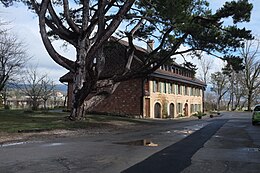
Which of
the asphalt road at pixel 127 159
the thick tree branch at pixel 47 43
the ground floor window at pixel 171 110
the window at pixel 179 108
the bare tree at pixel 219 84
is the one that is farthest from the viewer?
the bare tree at pixel 219 84

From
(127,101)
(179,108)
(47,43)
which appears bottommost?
(179,108)

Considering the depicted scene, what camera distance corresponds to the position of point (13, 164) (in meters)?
8.68

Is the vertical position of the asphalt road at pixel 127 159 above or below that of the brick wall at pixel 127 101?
below

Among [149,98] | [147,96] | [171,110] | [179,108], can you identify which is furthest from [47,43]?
[179,108]

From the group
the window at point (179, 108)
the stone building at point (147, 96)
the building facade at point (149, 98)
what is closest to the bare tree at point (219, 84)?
the building facade at point (149, 98)

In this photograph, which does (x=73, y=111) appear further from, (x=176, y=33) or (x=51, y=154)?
(x=51, y=154)

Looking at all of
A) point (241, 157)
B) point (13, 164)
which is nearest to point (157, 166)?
point (241, 157)

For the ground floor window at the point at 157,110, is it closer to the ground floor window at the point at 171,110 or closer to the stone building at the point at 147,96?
the stone building at the point at 147,96

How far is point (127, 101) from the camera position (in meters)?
39.5

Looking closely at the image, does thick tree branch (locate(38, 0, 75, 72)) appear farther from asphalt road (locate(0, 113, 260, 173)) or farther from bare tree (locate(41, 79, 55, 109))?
bare tree (locate(41, 79, 55, 109))

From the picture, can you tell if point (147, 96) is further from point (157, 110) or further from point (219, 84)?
point (219, 84)

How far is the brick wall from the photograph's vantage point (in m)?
38.6

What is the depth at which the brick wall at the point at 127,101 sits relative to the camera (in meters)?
38.6

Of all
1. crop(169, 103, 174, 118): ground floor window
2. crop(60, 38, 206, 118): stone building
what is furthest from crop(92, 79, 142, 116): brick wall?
crop(169, 103, 174, 118): ground floor window
